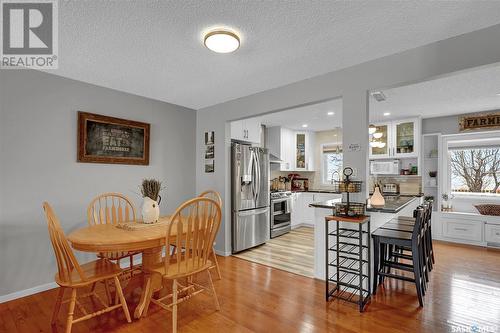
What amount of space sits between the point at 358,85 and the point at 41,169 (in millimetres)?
3469

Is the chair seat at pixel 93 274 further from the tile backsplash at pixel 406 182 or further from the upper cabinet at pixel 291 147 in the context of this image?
the tile backsplash at pixel 406 182

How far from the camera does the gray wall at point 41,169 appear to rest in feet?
8.26

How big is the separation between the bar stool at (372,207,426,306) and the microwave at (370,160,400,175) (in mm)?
2812

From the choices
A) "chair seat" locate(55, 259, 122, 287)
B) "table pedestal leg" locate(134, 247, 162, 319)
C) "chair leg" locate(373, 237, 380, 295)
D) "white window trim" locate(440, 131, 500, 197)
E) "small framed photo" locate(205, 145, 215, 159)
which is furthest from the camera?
"white window trim" locate(440, 131, 500, 197)

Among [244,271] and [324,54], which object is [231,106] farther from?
[244,271]

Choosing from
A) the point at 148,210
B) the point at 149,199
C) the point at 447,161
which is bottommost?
the point at 148,210

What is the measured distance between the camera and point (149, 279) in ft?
A: 7.44

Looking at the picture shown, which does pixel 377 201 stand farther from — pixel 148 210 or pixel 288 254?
pixel 148 210

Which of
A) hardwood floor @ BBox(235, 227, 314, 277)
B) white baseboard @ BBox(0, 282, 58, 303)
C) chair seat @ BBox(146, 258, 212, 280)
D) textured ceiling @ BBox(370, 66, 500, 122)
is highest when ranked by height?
textured ceiling @ BBox(370, 66, 500, 122)

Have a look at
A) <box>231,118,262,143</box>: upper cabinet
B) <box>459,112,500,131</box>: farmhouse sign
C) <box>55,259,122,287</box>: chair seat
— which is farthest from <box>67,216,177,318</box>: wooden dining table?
<box>459,112,500,131</box>: farmhouse sign

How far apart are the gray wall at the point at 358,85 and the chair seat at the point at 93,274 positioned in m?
1.91

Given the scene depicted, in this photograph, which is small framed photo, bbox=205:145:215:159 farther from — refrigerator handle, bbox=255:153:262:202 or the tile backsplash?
the tile backsplash

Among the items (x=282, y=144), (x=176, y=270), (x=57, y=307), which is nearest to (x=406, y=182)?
(x=282, y=144)

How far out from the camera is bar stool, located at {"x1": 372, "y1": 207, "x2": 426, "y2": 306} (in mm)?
2330
